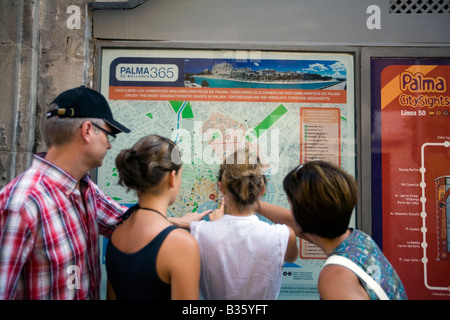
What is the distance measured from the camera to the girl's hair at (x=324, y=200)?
4.62 feet

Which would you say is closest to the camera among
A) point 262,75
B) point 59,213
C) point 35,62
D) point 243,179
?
point 59,213

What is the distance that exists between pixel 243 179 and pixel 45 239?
1.08 m

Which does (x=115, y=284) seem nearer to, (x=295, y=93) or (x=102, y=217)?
(x=102, y=217)

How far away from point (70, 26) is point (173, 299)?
108 inches

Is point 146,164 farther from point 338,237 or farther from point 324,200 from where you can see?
point 338,237

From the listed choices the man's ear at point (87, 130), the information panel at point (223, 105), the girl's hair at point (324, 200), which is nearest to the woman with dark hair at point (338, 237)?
the girl's hair at point (324, 200)

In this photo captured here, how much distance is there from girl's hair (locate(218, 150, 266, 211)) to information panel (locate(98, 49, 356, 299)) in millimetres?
1047

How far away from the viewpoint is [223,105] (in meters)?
2.96

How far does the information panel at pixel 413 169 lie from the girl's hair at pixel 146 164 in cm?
218

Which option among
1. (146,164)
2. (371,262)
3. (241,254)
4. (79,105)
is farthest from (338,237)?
(79,105)

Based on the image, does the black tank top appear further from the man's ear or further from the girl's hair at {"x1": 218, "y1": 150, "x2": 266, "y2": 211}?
the man's ear

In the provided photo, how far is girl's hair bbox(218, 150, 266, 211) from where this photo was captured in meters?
1.80

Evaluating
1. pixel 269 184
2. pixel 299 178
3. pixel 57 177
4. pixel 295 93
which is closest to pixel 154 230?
pixel 57 177

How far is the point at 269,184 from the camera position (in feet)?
9.74
